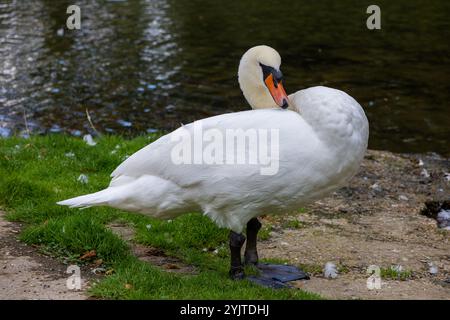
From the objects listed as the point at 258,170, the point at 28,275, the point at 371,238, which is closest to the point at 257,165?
the point at 258,170

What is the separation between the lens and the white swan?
4.98m

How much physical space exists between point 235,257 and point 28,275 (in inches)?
61.9

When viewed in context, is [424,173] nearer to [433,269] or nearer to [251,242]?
[433,269]

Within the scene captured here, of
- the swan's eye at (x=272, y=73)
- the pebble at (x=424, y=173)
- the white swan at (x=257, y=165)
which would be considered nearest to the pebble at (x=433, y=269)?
the white swan at (x=257, y=165)

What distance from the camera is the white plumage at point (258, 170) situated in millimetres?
4973

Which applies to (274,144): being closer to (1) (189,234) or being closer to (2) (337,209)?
(1) (189,234)

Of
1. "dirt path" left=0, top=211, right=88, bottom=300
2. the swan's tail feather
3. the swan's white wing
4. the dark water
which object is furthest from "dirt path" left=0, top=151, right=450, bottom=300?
the dark water

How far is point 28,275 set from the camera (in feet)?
18.0

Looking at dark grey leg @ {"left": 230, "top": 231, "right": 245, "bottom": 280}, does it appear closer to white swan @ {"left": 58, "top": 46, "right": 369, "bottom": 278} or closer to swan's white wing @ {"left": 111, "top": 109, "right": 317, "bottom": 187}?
white swan @ {"left": 58, "top": 46, "right": 369, "bottom": 278}

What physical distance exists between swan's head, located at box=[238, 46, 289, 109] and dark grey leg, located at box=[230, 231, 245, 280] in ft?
3.42
